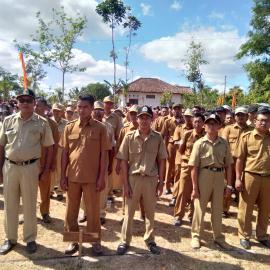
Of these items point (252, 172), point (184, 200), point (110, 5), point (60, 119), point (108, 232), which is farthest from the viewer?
point (110, 5)

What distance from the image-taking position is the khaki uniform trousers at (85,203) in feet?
16.3

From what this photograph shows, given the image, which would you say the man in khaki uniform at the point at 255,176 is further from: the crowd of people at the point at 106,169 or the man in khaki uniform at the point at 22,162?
the man in khaki uniform at the point at 22,162

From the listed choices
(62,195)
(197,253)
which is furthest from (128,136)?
(62,195)

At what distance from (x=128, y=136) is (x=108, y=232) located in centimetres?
181

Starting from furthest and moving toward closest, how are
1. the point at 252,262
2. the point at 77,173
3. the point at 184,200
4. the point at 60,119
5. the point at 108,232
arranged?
the point at 60,119
the point at 184,200
the point at 108,232
the point at 252,262
the point at 77,173

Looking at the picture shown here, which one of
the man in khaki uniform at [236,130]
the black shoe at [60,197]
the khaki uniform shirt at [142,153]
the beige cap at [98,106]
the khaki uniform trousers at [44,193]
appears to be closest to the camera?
the khaki uniform shirt at [142,153]

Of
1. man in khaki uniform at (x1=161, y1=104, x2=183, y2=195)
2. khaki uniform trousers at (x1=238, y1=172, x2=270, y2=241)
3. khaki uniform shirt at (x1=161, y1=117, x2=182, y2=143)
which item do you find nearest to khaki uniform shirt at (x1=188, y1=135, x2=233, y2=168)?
khaki uniform trousers at (x1=238, y1=172, x2=270, y2=241)

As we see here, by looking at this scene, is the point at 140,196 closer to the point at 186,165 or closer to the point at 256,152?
the point at 186,165

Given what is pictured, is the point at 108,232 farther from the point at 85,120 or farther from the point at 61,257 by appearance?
the point at 85,120

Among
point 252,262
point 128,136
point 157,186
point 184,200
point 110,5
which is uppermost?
point 110,5

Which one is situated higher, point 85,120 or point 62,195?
point 85,120

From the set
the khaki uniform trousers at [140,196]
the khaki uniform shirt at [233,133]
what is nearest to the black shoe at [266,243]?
the khaki uniform trousers at [140,196]

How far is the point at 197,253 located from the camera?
537cm

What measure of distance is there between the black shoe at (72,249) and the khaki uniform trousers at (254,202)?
262 centimetres
